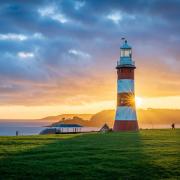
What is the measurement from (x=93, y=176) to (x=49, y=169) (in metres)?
Answer: 2.24

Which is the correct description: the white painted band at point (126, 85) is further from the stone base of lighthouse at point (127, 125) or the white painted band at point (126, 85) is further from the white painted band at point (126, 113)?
the stone base of lighthouse at point (127, 125)

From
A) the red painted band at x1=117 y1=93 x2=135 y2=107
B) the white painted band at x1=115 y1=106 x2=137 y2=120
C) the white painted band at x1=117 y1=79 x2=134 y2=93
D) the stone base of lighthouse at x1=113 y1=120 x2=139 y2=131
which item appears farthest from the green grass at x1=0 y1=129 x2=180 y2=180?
the white painted band at x1=117 y1=79 x2=134 y2=93

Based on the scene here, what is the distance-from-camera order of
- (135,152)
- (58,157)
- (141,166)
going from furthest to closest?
(135,152) < (58,157) < (141,166)

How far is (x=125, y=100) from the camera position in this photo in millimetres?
47688

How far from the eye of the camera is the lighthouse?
156ft

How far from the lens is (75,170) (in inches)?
699

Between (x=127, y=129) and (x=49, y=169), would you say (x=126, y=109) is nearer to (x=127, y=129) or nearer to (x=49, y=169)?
(x=127, y=129)

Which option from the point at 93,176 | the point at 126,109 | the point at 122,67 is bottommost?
the point at 93,176

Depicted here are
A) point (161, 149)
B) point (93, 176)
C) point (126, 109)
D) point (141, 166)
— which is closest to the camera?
point (93, 176)

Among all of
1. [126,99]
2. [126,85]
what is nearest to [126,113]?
[126,99]

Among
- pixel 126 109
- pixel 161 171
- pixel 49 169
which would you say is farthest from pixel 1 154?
pixel 126 109

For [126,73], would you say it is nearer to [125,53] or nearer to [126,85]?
[126,85]

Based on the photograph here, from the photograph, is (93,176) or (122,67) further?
(122,67)

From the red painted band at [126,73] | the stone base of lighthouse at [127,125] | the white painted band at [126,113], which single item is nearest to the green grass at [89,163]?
the white painted band at [126,113]
